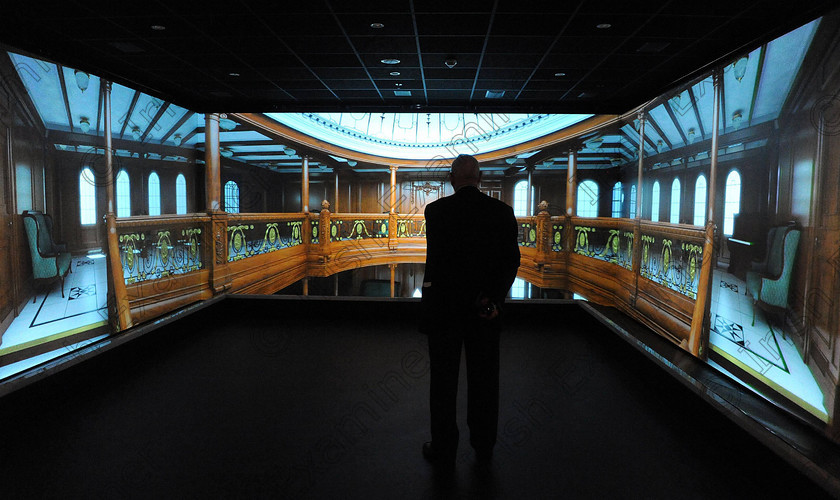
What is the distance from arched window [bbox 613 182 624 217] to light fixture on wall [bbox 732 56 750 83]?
2.62m

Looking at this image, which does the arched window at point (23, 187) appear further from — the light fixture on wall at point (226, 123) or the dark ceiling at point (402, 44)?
the light fixture on wall at point (226, 123)

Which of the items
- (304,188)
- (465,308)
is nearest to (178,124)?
(304,188)

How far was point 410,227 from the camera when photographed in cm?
1002

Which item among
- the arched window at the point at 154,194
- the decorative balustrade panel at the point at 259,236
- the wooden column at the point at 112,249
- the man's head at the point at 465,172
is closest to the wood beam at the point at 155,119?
the arched window at the point at 154,194

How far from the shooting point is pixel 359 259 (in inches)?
404

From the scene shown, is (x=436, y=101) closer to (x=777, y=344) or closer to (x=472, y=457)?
(x=777, y=344)

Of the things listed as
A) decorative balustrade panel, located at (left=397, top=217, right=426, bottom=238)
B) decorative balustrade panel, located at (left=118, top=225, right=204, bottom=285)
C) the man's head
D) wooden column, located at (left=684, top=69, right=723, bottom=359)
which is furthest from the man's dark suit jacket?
decorative balustrade panel, located at (left=397, top=217, right=426, bottom=238)

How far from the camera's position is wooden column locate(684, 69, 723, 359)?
4215 millimetres

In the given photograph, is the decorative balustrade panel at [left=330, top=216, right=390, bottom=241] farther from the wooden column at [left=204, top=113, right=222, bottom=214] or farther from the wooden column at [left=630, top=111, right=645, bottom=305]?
the wooden column at [left=630, top=111, right=645, bottom=305]

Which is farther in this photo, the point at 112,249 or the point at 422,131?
the point at 422,131

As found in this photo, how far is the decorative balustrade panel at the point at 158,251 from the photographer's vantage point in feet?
17.0

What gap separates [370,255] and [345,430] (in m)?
8.10

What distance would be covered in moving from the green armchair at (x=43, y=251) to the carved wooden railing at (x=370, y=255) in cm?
98

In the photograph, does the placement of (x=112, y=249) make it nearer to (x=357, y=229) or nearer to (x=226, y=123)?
(x=226, y=123)
